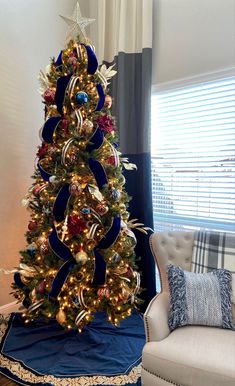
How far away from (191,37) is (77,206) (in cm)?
171

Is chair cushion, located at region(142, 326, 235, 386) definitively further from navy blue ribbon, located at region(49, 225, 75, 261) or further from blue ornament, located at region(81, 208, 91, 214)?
blue ornament, located at region(81, 208, 91, 214)

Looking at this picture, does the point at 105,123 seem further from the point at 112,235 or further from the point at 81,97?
the point at 112,235

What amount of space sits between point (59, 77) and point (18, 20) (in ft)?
3.36

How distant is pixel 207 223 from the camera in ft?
8.54

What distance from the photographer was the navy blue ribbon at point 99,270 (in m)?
2.17

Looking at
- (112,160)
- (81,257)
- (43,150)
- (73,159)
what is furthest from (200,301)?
(43,150)

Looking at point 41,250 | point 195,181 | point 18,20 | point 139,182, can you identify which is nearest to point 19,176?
point 41,250

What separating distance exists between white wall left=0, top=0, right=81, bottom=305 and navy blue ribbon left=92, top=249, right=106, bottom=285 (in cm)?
103

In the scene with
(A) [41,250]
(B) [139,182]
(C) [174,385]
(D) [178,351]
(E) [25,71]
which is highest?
(E) [25,71]

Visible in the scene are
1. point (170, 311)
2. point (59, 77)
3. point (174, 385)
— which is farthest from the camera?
point (59, 77)

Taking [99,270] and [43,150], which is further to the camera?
[43,150]

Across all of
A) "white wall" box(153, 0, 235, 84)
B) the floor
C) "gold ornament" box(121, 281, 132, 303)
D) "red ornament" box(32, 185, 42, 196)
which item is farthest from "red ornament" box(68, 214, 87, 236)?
"white wall" box(153, 0, 235, 84)

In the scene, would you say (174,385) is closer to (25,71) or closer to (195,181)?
(195,181)

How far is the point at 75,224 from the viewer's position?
2.13m
